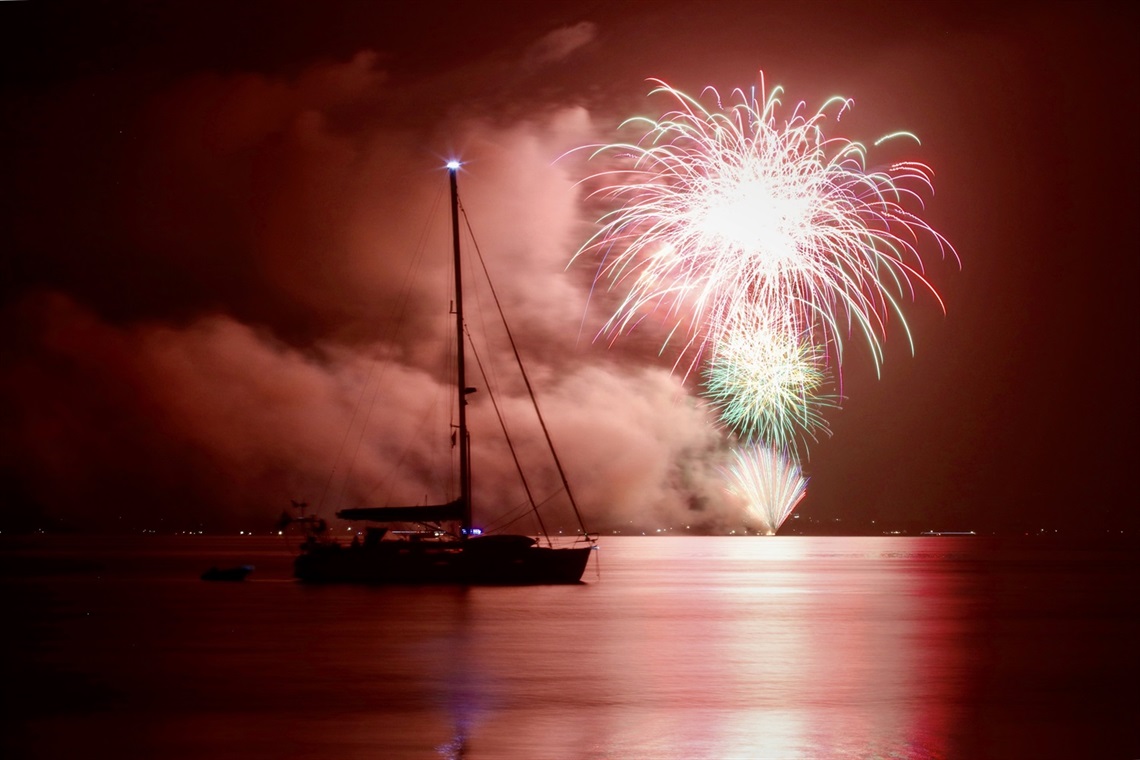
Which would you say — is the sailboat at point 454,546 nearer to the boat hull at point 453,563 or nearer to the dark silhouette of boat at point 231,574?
the boat hull at point 453,563

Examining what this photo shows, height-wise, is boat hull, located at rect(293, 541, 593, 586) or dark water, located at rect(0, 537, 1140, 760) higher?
boat hull, located at rect(293, 541, 593, 586)

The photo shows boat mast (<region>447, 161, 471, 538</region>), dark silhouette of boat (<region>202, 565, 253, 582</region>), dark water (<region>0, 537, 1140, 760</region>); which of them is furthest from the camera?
dark silhouette of boat (<region>202, 565, 253, 582</region>)

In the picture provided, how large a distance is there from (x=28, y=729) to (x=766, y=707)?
14898 millimetres

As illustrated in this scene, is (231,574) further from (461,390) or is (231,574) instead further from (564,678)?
(564,678)

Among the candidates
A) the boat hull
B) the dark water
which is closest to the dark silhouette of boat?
the dark water

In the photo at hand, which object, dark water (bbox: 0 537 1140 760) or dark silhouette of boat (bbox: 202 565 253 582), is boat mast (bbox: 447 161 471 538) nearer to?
dark water (bbox: 0 537 1140 760)

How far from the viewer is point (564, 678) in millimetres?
31781

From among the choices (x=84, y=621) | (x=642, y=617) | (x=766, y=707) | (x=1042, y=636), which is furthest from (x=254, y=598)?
(x=766, y=707)

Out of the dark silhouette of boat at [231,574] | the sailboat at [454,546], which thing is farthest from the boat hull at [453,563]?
the dark silhouette of boat at [231,574]

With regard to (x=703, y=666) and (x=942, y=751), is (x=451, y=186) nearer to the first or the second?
(x=703, y=666)

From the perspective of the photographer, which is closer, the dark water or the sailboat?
the dark water

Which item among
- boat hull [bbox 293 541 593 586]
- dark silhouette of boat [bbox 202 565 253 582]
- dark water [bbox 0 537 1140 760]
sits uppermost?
boat hull [bbox 293 541 593 586]

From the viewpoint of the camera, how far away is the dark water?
71.6ft

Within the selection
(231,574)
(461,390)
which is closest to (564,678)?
(461,390)
